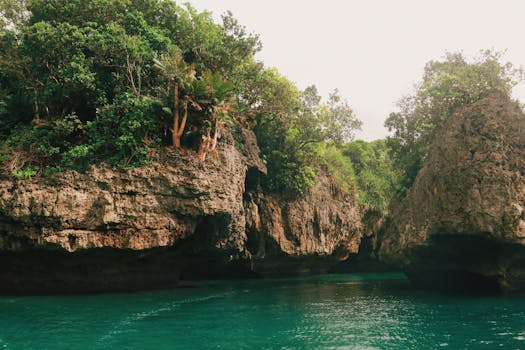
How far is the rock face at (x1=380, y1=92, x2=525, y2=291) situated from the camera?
53.5 ft

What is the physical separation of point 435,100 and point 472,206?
28.1 ft

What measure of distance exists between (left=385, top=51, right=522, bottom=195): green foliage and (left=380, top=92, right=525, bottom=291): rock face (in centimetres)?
192

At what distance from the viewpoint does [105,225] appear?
53.4 ft

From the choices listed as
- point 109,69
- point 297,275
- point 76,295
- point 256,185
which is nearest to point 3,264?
point 76,295

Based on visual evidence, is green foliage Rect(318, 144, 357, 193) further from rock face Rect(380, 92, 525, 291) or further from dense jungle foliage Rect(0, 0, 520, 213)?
rock face Rect(380, 92, 525, 291)

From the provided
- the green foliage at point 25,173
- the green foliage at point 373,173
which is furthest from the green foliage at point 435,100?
the green foliage at point 25,173

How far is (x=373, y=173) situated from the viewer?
40000mm

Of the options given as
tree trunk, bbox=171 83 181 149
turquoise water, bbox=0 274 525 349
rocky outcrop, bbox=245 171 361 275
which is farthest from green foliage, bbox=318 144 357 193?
turquoise water, bbox=0 274 525 349

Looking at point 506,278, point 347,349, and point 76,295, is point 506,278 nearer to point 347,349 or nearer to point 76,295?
point 347,349

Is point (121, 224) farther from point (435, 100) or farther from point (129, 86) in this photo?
point (435, 100)

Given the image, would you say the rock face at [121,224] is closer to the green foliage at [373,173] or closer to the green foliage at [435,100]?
the green foliage at [435,100]

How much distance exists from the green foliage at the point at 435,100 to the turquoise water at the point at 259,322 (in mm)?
9742

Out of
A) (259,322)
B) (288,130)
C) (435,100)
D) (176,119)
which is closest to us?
(259,322)

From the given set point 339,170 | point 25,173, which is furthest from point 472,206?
point 25,173
